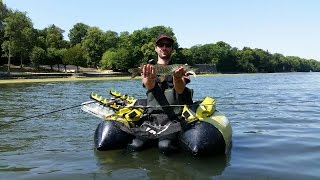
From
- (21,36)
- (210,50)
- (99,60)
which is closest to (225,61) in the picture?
(210,50)

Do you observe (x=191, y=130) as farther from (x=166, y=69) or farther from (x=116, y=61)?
(x=116, y=61)

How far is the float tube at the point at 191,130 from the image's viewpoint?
8.19 m

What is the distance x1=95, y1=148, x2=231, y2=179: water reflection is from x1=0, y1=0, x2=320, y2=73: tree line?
4649 cm

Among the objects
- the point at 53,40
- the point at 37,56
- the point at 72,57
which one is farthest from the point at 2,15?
the point at 53,40

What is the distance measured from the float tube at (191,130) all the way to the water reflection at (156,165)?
0.60 ft

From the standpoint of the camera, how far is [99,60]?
105 metres

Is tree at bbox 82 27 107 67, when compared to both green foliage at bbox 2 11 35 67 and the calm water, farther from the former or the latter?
the calm water

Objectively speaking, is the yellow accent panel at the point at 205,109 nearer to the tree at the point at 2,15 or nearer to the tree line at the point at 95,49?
the tree line at the point at 95,49

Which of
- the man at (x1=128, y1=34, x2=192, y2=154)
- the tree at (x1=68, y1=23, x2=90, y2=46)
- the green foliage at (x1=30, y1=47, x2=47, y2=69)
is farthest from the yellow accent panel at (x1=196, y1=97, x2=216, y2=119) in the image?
the tree at (x1=68, y1=23, x2=90, y2=46)

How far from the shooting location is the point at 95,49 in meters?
106

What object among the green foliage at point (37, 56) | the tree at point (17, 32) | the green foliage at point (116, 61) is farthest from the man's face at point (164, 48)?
the green foliage at point (116, 61)

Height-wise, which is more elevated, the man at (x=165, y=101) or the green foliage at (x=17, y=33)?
the green foliage at (x=17, y=33)

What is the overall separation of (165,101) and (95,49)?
326 ft

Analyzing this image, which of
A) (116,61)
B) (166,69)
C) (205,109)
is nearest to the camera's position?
(166,69)
